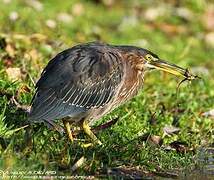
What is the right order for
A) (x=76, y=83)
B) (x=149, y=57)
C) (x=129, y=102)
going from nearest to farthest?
(x=76, y=83) < (x=149, y=57) < (x=129, y=102)

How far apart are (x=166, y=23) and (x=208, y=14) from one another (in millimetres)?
1232

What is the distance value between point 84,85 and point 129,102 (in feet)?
6.20

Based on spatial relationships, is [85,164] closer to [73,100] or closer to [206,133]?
[73,100]

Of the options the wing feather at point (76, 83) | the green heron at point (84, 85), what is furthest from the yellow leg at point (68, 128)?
the wing feather at point (76, 83)

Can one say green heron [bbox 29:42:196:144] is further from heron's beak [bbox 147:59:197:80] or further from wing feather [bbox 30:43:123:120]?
heron's beak [bbox 147:59:197:80]

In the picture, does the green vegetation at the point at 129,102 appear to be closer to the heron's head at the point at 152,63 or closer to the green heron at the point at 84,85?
the green heron at the point at 84,85

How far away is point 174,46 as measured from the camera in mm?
12164

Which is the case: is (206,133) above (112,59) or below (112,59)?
below

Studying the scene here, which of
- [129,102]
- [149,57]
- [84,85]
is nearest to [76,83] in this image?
[84,85]

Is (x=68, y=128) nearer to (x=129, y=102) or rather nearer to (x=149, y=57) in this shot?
(x=149, y=57)

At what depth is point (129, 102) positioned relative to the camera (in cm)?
849

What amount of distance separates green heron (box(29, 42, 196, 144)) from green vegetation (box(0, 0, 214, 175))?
0.74 feet

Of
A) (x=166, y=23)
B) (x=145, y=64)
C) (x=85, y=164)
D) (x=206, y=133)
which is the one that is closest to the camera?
(x=85, y=164)

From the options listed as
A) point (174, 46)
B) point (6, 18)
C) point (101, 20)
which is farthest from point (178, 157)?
point (101, 20)
